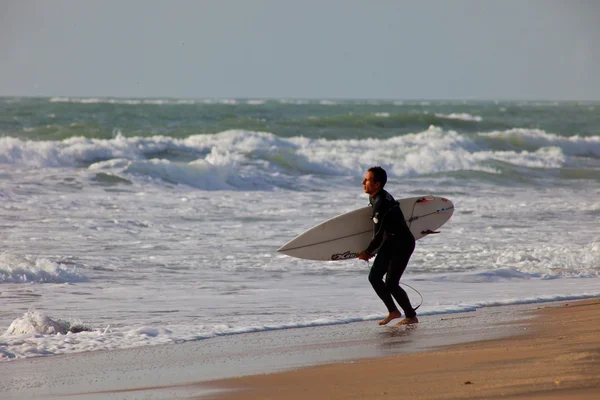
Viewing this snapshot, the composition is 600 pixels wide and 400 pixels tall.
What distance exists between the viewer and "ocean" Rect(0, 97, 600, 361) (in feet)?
20.8

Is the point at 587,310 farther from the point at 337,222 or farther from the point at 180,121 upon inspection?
the point at 180,121

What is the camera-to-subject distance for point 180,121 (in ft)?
126

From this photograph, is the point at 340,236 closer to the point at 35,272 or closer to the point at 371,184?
the point at 371,184

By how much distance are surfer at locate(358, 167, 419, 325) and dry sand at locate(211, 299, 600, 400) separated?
1.06m

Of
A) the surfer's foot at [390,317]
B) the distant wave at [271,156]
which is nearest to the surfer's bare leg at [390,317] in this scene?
the surfer's foot at [390,317]

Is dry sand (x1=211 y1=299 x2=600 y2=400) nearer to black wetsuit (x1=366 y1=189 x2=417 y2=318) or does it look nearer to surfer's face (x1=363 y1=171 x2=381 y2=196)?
black wetsuit (x1=366 y1=189 x2=417 y2=318)

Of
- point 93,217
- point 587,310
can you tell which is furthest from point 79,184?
point 587,310

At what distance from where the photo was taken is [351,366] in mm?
4289

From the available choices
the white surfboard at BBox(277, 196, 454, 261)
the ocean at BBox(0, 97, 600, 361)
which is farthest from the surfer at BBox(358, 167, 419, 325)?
the white surfboard at BBox(277, 196, 454, 261)

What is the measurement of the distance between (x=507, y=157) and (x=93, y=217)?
18.1 metres

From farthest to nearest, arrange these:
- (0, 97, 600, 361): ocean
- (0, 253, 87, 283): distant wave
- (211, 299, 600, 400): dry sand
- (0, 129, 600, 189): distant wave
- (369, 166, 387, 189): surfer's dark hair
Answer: (0, 129, 600, 189): distant wave < (0, 253, 87, 283): distant wave < (0, 97, 600, 361): ocean < (369, 166, 387, 189): surfer's dark hair < (211, 299, 600, 400): dry sand

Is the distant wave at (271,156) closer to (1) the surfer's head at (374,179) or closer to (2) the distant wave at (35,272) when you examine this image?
(2) the distant wave at (35,272)

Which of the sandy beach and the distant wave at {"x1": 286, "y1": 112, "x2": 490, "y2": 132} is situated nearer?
the sandy beach

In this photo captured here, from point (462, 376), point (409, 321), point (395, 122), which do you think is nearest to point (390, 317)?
point (409, 321)
